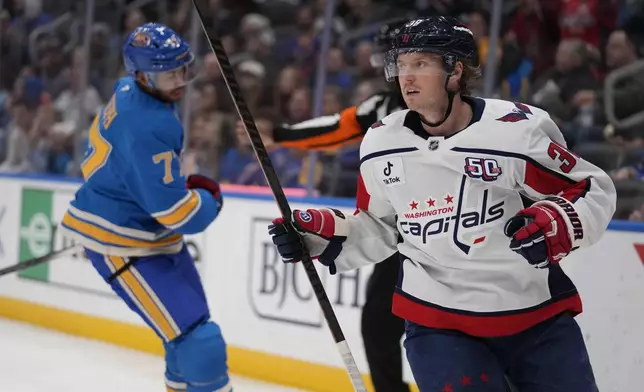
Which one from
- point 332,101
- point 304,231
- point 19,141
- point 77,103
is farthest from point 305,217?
point 19,141

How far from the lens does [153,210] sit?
96.0 inches

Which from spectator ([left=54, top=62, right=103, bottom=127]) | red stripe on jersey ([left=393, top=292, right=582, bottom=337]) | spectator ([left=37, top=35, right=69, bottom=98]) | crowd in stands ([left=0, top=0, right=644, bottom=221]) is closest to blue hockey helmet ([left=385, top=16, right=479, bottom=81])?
red stripe on jersey ([left=393, top=292, right=582, bottom=337])

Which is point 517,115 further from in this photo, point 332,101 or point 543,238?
point 332,101

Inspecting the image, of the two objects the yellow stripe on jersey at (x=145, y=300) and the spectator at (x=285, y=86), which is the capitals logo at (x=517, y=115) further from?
the spectator at (x=285, y=86)

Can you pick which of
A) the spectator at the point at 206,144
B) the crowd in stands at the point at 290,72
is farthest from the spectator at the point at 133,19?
the spectator at the point at 206,144

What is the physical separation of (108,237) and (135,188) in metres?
0.20

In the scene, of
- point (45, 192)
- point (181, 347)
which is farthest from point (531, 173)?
point (45, 192)

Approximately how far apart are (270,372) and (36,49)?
3.47 m

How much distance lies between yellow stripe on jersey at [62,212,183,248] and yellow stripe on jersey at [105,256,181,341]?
5 centimetres

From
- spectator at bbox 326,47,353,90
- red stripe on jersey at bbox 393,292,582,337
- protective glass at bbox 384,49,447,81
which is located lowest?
spectator at bbox 326,47,353,90

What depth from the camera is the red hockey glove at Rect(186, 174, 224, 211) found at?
8.84ft

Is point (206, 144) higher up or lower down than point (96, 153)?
lower down

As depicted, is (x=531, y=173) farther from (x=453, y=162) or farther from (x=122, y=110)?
(x=122, y=110)

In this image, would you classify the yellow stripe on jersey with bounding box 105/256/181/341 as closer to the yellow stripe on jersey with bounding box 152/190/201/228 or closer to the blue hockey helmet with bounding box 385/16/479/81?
the yellow stripe on jersey with bounding box 152/190/201/228
